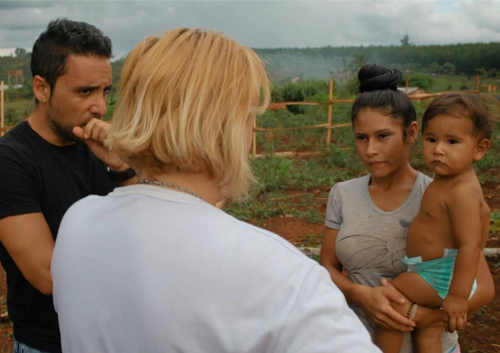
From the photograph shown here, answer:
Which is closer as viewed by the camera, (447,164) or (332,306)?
(332,306)

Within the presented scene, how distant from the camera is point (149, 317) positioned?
88cm

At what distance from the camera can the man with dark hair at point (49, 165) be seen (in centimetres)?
169

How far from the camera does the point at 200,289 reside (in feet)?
2.78

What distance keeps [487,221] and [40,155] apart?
174 centimetres

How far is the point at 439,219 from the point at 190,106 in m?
1.19

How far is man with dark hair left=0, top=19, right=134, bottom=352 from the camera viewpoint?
169 centimetres

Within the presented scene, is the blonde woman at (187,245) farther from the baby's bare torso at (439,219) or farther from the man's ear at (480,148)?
the man's ear at (480,148)

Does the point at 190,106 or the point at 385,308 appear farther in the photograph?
the point at 385,308

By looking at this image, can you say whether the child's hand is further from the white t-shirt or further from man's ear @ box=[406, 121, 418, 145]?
the white t-shirt

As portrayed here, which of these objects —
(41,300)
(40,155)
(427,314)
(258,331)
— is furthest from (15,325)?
(427,314)

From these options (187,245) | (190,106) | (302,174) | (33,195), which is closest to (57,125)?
(33,195)

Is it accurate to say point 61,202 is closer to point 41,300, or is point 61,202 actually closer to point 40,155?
point 40,155

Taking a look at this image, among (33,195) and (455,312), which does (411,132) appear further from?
(33,195)

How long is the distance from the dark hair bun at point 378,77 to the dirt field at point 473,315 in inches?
85.1
